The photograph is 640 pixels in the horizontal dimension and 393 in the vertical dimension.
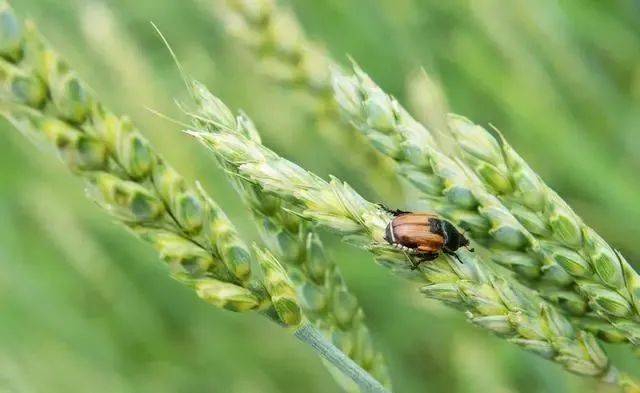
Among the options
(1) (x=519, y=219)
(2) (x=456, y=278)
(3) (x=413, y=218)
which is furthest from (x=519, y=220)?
(3) (x=413, y=218)

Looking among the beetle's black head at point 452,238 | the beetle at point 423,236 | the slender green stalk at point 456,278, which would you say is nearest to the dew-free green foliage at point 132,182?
the slender green stalk at point 456,278

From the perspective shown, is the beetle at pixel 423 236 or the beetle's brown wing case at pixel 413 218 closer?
the beetle at pixel 423 236

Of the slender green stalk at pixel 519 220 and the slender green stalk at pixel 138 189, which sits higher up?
the slender green stalk at pixel 519 220

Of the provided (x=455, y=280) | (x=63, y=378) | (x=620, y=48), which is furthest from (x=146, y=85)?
(x=455, y=280)

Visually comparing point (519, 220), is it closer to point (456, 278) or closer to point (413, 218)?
point (456, 278)

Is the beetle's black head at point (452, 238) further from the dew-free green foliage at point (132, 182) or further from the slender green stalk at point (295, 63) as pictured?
the slender green stalk at point (295, 63)

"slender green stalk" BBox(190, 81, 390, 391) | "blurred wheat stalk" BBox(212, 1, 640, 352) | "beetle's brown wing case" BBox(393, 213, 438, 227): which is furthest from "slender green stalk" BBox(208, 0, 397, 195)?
"blurred wheat stalk" BBox(212, 1, 640, 352)
